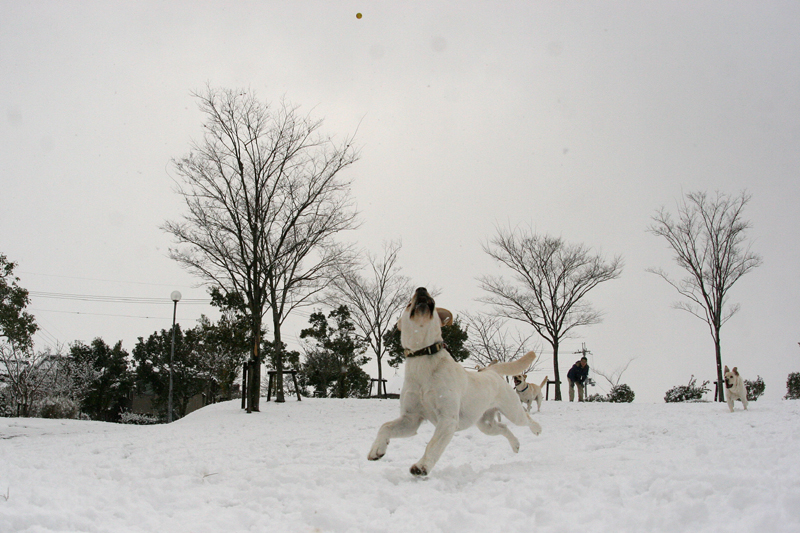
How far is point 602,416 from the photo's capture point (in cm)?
1006

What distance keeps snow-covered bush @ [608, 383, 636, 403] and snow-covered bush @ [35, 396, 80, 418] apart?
24990 mm

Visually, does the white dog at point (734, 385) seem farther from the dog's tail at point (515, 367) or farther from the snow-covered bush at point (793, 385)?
the snow-covered bush at point (793, 385)

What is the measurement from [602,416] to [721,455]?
663 centimetres

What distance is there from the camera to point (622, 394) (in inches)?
840

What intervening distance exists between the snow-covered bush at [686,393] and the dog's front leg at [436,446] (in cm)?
1965

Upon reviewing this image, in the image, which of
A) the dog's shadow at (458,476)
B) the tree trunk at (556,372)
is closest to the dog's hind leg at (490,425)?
the dog's shadow at (458,476)

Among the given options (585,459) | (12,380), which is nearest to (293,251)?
(585,459)

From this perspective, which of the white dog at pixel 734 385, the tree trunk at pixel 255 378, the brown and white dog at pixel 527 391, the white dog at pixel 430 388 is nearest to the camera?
the white dog at pixel 430 388

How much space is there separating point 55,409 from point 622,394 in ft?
84.4

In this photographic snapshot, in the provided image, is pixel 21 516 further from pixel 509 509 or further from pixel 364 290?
pixel 364 290

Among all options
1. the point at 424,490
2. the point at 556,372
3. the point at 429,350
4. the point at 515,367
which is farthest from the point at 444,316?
the point at 556,372

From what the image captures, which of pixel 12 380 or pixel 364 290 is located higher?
pixel 364 290

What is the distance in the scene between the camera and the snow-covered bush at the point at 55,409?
24.3 metres

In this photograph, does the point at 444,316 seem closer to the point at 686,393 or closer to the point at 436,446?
the point at 436,446
